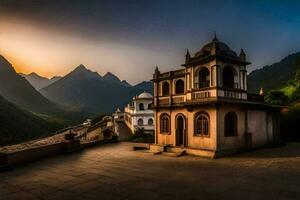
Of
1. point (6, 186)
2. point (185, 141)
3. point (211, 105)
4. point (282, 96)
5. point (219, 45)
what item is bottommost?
point (6, 186)

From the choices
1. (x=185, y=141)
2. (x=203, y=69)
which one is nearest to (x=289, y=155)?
(x=185, y=141)

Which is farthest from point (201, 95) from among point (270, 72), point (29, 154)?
point (270, 72)

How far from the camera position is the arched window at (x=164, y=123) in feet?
72.9

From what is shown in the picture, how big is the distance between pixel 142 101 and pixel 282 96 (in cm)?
2506

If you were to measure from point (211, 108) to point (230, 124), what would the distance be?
2.28m

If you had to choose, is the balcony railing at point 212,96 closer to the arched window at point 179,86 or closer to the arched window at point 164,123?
the arched window at point 179,86

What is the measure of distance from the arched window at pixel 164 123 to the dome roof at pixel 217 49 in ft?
20.5

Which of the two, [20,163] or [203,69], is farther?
[203,69]

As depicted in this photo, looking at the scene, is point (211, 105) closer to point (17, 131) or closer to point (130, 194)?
point (130, 194)

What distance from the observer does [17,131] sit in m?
83.1

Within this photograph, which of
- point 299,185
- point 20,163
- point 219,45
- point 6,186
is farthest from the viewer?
point 219,45

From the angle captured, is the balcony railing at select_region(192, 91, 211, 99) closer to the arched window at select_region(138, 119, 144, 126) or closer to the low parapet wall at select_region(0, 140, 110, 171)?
the low parapet wall at select_region(0, 140, 110, 171)

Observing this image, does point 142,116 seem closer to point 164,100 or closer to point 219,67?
point 164,100

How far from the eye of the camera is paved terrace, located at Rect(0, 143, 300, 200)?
9.46 metres
